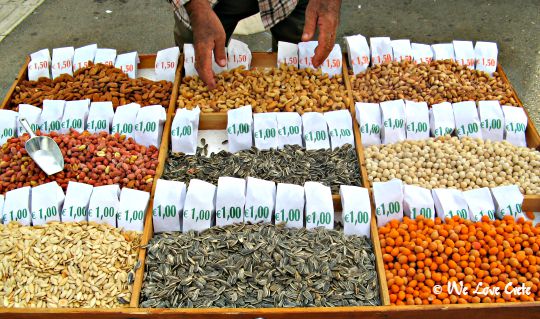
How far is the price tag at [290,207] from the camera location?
1897 mm

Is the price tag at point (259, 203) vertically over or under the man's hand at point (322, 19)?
under

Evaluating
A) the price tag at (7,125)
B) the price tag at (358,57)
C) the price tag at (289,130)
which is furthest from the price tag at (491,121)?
the price tag at (7,125)

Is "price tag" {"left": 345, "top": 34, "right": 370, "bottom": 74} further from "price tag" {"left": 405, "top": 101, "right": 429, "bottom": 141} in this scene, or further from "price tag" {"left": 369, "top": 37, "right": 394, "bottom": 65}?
"price tag" {"left": 405, "top": 101, "right": 429, "bottom": 141}

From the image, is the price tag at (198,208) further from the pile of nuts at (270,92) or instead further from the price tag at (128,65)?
the price tag at (128,65)

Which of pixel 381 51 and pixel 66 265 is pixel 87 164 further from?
pixel 381 51

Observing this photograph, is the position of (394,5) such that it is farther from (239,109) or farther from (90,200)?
(90,200)

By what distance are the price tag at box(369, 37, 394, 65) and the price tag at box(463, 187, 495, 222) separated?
92cm

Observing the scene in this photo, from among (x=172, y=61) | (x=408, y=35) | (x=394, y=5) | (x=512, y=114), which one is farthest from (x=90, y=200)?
(x=394, y=5)

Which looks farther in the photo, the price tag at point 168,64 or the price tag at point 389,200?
the price tag at point 168,64

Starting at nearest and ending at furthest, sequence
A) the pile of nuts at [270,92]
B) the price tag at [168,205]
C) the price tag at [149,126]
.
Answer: the price tag at [168,205], the price tag at [149,126], the pile of nuts at [270,92]

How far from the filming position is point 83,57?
2.62 metres

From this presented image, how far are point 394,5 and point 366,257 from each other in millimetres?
3275

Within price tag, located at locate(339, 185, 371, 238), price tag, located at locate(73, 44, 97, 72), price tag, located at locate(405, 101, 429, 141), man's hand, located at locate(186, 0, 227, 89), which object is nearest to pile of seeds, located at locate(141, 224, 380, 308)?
price tag, located at locate(339, 185, 371, 238)

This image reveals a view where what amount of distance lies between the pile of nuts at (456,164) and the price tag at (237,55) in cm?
83
